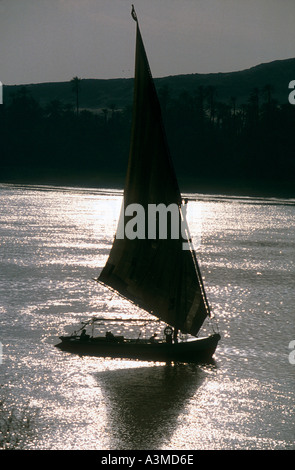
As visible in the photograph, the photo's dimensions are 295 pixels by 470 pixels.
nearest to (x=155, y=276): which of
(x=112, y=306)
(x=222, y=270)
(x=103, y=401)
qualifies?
(x=103, y=401)

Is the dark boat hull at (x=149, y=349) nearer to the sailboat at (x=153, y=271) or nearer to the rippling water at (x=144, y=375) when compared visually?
the sailboat at (x=153, y=271)

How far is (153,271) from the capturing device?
44219 mm

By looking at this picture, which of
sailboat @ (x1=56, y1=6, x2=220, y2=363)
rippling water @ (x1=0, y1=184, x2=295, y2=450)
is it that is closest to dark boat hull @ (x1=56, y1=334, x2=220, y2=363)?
sailboat @ (x1=56, y1=6, x2=220, y2=363)

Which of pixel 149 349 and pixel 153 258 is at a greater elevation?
pixel 153 258

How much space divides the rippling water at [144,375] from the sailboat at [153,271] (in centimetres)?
111

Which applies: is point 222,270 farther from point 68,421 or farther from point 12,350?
point 68,421

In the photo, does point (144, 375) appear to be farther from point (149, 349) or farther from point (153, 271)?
point (153, 271)

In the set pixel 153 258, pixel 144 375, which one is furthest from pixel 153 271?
pixel 144 375

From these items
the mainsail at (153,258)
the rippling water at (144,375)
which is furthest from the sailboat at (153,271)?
the rippling water at (144,375)

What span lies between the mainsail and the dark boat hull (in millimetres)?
1054

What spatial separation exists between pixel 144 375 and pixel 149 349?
4.98 ft

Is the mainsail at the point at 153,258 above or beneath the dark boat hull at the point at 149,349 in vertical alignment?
above

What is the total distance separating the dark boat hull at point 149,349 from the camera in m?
44.2
